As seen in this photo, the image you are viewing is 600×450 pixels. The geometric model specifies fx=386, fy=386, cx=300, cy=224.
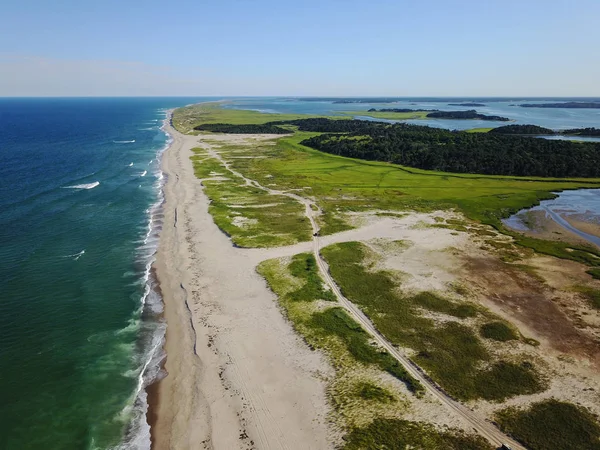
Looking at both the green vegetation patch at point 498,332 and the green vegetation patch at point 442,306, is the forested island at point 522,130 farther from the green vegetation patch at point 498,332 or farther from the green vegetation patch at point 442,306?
the green vegetation patch at point 498,332

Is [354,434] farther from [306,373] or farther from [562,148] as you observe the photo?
[562,148]

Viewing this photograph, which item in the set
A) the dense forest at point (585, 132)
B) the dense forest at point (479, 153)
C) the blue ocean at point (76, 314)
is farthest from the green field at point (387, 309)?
the dense forest at point (585, 132)

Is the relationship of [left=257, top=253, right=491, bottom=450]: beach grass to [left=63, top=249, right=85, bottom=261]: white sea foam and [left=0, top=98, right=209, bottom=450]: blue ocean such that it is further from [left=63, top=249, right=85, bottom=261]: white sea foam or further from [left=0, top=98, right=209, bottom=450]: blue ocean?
[left=63, top=249, right=85, bottom=261]: white sea foam

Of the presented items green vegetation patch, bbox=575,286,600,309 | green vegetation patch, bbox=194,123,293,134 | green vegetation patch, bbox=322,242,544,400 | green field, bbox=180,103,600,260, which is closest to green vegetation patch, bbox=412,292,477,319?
green vegetation patch, bbox=322,242,544,400

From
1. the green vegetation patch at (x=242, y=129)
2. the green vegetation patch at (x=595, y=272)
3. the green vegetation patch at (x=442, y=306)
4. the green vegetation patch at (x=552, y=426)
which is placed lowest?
the green vegetation patch at (x=552, y=426)

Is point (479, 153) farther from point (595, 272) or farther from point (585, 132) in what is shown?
point (585, 132)

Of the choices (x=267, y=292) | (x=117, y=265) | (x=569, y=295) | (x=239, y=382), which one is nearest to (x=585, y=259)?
(x=569, y=295)
